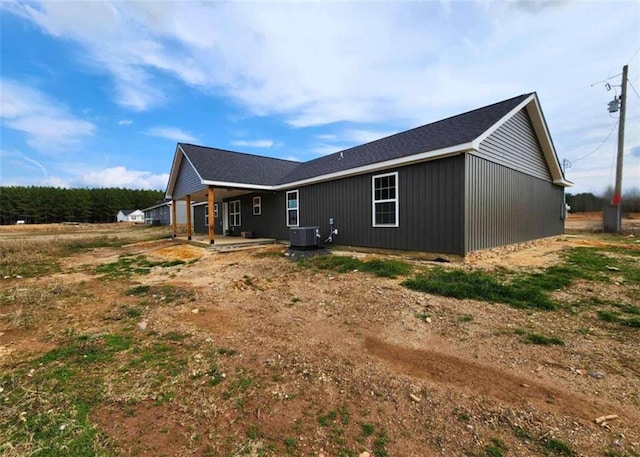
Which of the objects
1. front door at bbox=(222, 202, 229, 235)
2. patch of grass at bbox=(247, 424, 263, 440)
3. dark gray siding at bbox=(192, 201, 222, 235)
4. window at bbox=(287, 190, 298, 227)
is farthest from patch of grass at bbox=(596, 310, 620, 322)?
dark gray siding at bbox=(192, 201, 222, 235)

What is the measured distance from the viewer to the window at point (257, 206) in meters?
14.4

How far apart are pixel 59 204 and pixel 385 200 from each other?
7888 centimetres

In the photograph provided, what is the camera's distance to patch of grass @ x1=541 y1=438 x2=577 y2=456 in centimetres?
166

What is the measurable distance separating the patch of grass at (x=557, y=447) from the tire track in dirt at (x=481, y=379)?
0.40 metres

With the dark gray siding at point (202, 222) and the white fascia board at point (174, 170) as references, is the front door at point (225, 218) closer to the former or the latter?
the dark gray siding at point (202, 222)

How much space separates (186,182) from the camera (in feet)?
47.6

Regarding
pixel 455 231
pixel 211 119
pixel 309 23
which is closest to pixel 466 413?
pixel 455 231

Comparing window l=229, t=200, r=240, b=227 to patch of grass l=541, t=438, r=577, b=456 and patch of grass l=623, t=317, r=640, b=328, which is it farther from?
patch of grass l=541, t=438, r=577, b=456

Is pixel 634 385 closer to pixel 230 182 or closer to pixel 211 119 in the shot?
pixel 230 182

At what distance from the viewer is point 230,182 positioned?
11914 millimetres

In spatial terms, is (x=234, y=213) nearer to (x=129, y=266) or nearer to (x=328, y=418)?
(x=129, y=266)

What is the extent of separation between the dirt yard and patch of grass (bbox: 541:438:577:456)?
0.01m

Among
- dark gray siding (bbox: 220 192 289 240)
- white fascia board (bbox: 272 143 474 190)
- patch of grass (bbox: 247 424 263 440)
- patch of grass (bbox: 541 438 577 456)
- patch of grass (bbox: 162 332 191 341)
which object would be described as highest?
white fascia board (bbox: 272 143 474 190)

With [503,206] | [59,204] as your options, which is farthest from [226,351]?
[59,204]
